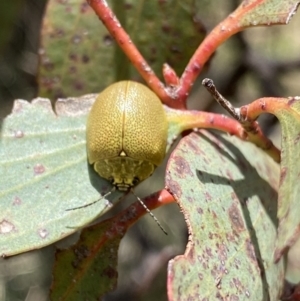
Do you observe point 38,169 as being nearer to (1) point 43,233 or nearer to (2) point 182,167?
(1) point 43,233

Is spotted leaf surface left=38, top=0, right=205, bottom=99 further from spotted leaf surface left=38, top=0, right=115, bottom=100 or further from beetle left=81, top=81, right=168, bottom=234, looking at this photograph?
beetle left=81, top=81, right=168, bottom=234

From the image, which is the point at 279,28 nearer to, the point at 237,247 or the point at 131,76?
the point at 131,76

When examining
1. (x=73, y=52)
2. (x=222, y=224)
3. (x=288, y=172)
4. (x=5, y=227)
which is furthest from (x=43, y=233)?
(x=73, y=52)

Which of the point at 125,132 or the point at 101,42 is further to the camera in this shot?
the point at 101,42

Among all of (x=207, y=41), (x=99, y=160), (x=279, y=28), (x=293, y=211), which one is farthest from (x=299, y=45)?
(x=293, y=211)

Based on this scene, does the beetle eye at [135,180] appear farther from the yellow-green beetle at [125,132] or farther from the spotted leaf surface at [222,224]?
the spotted leaf surface at [222,224]

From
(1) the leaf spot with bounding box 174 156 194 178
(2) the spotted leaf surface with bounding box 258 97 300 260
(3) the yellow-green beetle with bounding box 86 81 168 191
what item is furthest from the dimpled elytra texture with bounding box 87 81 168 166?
(2) the spotted leaf surface with bounding box 258 97 300 260

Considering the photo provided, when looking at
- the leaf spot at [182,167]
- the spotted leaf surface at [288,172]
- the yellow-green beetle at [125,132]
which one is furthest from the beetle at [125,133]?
the spotted leaf surface at [288,172]

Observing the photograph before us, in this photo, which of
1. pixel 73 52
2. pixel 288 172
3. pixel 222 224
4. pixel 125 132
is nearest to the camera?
pixel 288 172
